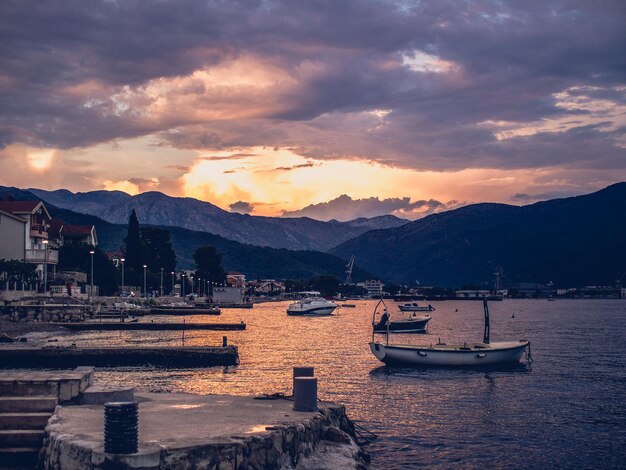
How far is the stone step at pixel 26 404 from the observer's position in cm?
2330

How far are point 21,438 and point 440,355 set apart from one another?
42.8m

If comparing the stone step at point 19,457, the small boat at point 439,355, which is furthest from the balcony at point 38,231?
the stone step at point 19,457

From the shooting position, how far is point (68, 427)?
20.2 metres

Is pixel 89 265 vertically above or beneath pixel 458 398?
above

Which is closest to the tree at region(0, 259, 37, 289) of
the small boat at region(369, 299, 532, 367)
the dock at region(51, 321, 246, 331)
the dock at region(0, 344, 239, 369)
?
the dock at region(51, 321, 246, 331)

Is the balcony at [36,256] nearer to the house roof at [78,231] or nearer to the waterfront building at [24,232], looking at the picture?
the waterfront building at [24,232]

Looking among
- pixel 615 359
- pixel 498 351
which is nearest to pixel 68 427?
pixel 498 351

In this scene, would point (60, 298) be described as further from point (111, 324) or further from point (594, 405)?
point (594, 405)

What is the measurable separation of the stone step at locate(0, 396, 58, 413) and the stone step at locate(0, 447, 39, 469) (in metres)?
2.05

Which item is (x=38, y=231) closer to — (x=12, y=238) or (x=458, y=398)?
(x=12, y=238)

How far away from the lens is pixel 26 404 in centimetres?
2350

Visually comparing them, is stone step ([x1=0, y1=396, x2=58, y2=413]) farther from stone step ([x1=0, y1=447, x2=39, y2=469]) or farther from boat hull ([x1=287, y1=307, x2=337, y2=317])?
boat hull ([x1=287, y1=307, x2=337, y2=317])

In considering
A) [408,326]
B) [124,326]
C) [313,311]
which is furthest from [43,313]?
[313,311]

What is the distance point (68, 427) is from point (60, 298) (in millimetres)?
92320
